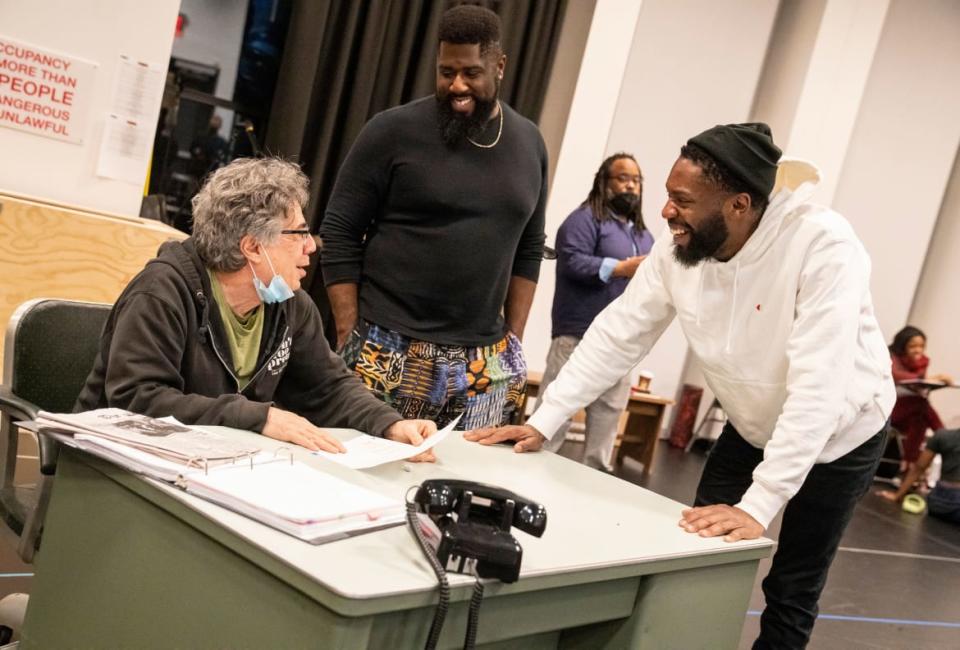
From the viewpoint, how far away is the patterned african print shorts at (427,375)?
241cm

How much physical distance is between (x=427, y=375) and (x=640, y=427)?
13.4ft

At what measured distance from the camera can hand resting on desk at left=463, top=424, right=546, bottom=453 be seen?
2.21 meters

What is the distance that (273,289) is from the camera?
2.03 meters

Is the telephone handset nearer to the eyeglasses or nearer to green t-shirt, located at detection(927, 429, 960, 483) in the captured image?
the eyeglasses

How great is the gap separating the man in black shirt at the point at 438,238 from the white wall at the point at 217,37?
3254 mm

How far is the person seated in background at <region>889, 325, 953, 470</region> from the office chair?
6742mm

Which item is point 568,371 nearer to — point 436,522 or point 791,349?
point 791,349

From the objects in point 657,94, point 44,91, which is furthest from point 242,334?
point 657,94

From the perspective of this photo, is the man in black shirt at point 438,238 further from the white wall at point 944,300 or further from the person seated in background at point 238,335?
the white wall at point 944,300

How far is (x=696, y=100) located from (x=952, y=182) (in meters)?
2.90

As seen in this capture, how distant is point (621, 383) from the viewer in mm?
4469

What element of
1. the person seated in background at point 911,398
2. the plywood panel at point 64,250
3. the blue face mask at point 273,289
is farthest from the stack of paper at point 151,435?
the person seated in background at point 911,398

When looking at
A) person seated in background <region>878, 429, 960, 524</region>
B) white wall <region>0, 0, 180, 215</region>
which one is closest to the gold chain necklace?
white wall <region>0, 0, 180, 215</region>

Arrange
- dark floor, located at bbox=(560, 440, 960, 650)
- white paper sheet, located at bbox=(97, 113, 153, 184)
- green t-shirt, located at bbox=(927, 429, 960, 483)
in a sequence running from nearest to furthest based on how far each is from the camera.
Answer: dark floor, located at bbox=(560, 440, 960, 650)
white paper sheet, located at bbox=(97, 113, 153, 184)
green t-shirt, located at bbox=(927, 429, 960, 483)
